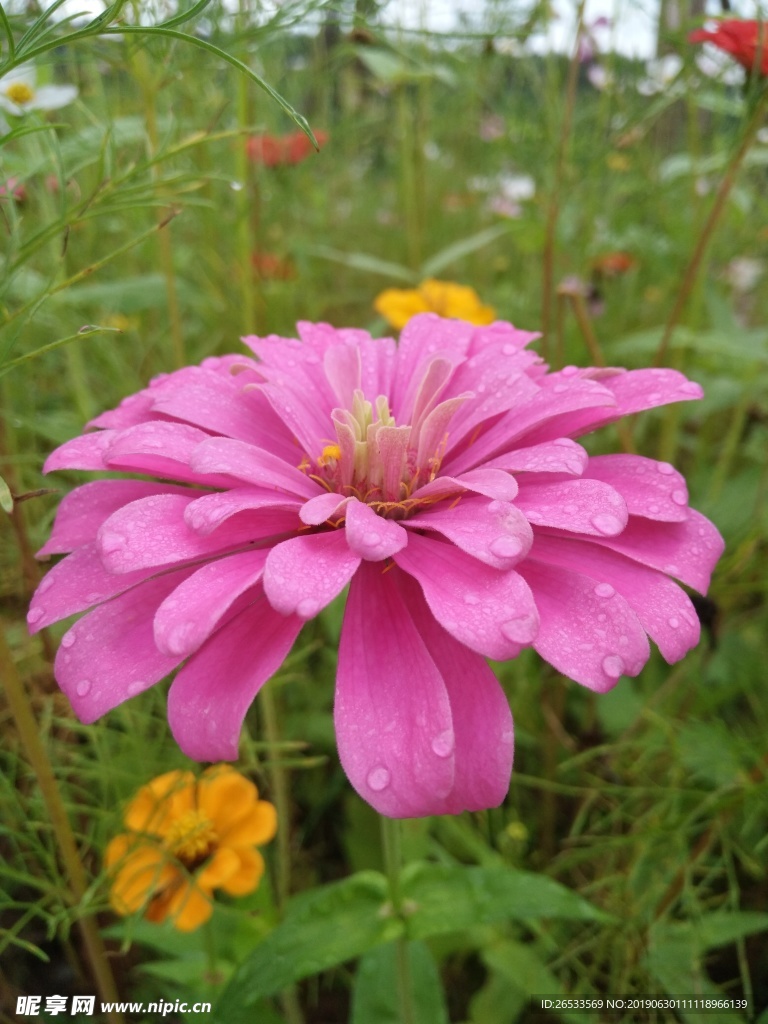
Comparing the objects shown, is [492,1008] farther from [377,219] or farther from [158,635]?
[377,219]

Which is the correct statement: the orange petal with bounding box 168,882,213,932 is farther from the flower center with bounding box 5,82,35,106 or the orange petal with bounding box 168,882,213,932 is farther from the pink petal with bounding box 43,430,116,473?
the flower center with bounding box 5,82,35,106

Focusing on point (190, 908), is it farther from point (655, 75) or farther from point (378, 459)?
point (655, 75)

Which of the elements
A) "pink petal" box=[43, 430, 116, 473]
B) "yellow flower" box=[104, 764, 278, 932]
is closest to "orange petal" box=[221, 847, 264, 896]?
"yellow flower" box=[104, 764, 278, 932]

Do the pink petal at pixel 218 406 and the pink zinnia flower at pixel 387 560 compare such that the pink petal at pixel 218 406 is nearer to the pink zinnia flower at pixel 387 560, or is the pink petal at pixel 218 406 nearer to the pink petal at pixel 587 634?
the pink zinnia flower at pixel 387 560

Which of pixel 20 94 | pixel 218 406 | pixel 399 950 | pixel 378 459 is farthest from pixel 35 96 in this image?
pixel 399 950

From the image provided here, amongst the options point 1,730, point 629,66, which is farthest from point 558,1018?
point 629,66

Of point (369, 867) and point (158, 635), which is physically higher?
point (158, 635)
